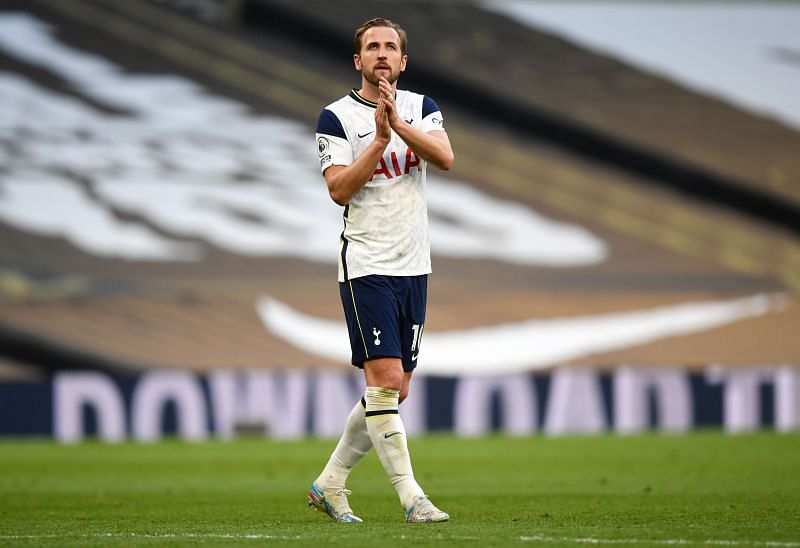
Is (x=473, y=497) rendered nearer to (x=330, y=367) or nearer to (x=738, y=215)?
(x=330, y=367)

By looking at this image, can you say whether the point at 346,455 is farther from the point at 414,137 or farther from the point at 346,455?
the point at 414,137

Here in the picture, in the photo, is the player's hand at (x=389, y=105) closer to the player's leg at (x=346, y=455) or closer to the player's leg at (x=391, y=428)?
the player's leg at (x=346, y=455)

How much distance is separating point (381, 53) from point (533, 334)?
16.1 metres

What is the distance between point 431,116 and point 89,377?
499 inches

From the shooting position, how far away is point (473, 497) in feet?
28.9

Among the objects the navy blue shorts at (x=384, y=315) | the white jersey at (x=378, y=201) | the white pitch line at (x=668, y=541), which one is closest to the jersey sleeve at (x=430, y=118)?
the white jersey at (x=378, y=201)

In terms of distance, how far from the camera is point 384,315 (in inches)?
249

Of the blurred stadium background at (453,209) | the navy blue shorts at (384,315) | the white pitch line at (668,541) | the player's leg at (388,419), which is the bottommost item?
the white pitch line at (668,541)

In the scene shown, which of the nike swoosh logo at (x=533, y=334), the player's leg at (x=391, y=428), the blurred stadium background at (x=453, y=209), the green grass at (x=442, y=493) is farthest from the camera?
the nike swoosh logo at (x=533, y=334)

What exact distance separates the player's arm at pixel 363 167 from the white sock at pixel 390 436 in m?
0.88

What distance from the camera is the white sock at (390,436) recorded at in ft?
20.7

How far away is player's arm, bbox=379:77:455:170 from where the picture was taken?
614cm

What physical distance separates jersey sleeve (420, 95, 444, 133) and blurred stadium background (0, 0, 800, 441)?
12.1 m

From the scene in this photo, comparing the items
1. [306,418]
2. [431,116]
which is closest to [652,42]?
[306,418]
